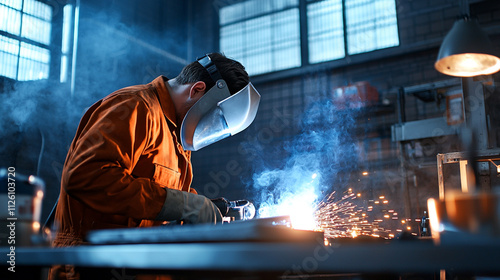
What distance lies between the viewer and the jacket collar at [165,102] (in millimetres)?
1919

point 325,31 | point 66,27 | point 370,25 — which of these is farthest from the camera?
point 325,31

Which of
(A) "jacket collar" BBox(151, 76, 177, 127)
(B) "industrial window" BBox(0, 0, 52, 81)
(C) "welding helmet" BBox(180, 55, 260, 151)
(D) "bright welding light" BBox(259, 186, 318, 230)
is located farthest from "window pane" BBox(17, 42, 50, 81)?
(C) "welding helmet" BBox(180, 55, 260, 151)

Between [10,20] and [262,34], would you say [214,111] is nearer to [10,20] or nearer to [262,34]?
[10,20]

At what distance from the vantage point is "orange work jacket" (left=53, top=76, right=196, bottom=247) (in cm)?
138

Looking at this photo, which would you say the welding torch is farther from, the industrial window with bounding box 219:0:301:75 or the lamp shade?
the industrial window with bounding box 219:0:301:75

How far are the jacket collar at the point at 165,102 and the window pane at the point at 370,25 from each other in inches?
207

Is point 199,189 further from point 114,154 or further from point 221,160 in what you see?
point 114,154

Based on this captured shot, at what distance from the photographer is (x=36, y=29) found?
17.8 feet

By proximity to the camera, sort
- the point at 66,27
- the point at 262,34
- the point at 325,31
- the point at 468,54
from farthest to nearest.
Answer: the point at 262,34 < the point at 325,31 < the point at 66,27 < the point at 468,54

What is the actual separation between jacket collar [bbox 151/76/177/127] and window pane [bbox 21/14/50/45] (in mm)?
4140

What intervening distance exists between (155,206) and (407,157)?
444 cm

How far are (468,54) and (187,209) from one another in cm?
296

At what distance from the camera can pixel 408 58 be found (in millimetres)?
6344

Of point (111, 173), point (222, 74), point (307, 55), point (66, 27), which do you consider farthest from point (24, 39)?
point (111, 173)
